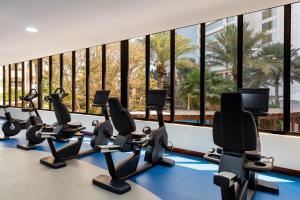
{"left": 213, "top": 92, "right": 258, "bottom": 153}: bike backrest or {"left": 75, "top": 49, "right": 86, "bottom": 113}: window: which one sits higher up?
{"left": 75, "top": 49, "right": 86, "bottom": 113}: window

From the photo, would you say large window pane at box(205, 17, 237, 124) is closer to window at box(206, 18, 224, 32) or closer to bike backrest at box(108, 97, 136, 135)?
window at box(206, 18, 224, 32)

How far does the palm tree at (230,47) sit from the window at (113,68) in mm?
2922

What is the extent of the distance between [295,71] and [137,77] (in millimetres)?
3794

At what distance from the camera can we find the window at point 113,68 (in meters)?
6.97

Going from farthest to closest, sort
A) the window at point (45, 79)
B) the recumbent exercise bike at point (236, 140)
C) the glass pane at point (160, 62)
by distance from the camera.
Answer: the window at point (45, 79) → the glass pane at point (160, 62) → the recumbent exercise bike at point (236, 140)

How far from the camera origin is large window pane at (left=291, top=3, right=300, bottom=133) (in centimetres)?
401

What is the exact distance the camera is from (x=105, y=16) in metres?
4.45

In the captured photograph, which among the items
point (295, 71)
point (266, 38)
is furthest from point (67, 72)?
point (295, 71)

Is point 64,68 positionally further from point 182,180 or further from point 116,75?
point 182,180

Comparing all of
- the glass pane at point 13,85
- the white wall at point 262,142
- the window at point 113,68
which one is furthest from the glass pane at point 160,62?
the glass pane at point 13,85

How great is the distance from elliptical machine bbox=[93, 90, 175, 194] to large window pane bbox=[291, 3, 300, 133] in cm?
224

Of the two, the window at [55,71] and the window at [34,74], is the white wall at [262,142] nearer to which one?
the window at [55,71]

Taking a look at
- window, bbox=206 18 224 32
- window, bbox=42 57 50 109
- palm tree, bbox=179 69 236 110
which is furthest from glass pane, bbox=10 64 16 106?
window, bbox=206 18 224 32

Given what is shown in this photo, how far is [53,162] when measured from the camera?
169 inches
